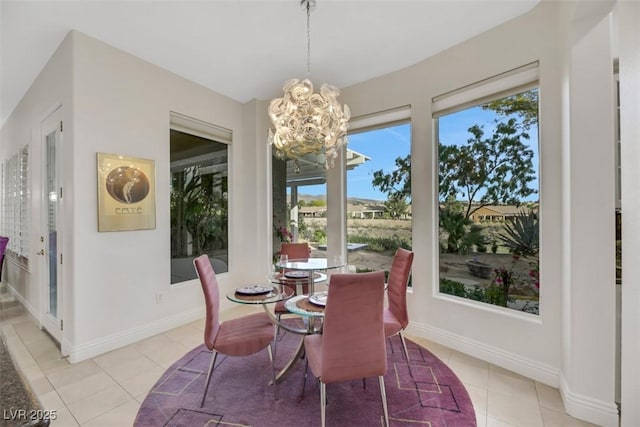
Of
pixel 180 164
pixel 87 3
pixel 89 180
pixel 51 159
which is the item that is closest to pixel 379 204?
pixel 180 164

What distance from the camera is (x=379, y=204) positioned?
362 centimetres

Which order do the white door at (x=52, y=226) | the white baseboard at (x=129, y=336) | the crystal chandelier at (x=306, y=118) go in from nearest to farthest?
the crystal chandelier at (x=306, y=118), the white baseboard at (x=129, y=336), the white door at (x=52, y=226)

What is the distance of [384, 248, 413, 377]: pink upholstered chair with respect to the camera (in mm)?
2373

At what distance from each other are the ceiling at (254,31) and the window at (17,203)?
1.33 metres

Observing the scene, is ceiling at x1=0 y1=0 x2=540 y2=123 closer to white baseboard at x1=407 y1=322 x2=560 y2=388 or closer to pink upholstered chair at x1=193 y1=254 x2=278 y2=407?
pink upholstered chair at x1=193 y1=254 x2=278 y2=407

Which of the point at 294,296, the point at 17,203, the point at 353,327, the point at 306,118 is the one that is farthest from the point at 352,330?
the point at 17,203

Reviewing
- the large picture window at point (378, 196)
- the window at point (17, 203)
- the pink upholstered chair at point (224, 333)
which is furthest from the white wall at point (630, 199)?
the window at point (17, 203)

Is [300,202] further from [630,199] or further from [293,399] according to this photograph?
[630,199]

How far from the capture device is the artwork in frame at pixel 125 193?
9.29 ft

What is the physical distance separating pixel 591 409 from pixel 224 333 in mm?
2575

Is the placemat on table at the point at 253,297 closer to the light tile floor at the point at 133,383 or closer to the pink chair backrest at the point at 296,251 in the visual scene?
the light tile floor at the point at 133,383

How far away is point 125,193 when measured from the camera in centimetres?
300

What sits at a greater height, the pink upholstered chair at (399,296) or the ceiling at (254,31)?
the ceiling at (254,31)

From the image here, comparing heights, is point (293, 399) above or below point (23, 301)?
below
